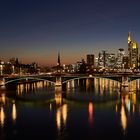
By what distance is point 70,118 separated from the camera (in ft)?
137

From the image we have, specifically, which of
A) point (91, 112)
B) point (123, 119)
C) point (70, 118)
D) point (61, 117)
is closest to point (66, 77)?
point (91, 112)

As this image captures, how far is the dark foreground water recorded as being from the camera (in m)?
33.2

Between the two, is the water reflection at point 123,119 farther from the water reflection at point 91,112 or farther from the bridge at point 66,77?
the bridge at point 66,77

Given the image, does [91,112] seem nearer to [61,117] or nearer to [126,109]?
[126,109]

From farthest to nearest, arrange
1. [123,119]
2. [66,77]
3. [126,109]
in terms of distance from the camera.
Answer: [66,77] → [126,109] → [123,119]

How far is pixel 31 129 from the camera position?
35.7 meters

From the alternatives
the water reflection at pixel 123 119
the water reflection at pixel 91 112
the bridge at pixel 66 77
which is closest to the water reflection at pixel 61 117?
the water reflection at pixel 91 112

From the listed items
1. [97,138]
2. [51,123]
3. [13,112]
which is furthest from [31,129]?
[13,112]

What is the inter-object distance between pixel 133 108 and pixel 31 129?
2004cm

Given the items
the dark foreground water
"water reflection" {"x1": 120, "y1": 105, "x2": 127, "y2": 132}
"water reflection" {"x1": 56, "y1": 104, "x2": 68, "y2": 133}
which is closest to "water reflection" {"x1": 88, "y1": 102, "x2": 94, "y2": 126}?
the dark foreground water

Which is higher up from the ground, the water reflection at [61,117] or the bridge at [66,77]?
the bridge at [66,77]

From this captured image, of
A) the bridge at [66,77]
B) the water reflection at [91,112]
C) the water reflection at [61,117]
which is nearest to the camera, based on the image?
the water reflection at [61,117]

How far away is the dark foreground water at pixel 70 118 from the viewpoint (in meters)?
33.2

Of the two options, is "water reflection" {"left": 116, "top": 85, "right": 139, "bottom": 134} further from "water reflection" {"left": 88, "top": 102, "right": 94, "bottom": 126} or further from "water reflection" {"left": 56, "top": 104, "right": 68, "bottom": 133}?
"water reflection" {"left": 56, "top": 104, "right": 68, "bottom": 133}
